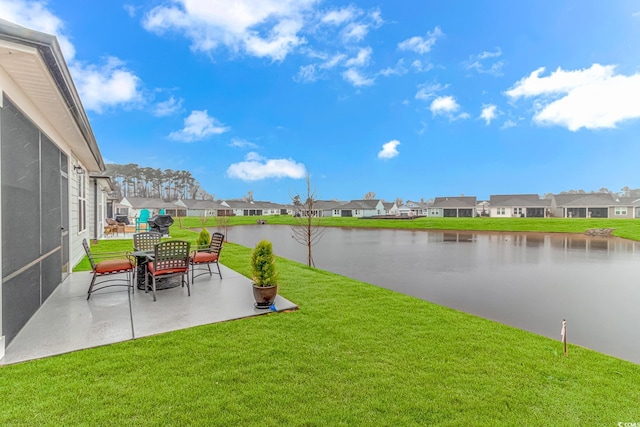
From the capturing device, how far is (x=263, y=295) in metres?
4.54

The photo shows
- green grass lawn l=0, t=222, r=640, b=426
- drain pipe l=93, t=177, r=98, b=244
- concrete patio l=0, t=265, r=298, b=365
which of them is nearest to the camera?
green grass lawn l=0, t=222, r=640, b=426

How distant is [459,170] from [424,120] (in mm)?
22047

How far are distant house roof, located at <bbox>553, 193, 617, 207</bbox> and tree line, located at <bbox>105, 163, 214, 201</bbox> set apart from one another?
223 ft

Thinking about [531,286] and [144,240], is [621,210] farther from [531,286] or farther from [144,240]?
[144,240]

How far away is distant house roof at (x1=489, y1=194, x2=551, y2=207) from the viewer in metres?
45.7

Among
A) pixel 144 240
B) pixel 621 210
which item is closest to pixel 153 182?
pixel 144 240

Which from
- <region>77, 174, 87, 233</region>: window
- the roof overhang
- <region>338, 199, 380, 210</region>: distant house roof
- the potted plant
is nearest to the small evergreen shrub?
the potted plant

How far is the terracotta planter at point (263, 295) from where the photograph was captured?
454 centimetres

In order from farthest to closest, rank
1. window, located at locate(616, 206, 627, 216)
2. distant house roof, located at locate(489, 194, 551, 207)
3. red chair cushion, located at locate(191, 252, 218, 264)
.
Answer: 1. distant house roof, located at locate(489, 194, 551, 207)
2. window, located at locate(616, 206, 627, 216)
3. red chair cushion, located at locate(191, 252, 218, 264)

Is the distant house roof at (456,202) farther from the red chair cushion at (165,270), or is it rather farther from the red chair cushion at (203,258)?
the red chair cushion at (165,270)

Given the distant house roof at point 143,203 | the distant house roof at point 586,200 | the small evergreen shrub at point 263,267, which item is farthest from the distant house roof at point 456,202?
the small evergreen shrub at point 263,267

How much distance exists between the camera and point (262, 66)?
2588 cm

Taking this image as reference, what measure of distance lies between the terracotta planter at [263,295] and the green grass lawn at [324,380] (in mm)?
541

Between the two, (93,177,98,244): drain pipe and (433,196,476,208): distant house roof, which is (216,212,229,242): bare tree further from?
(433,196,476,208): distant house roof
